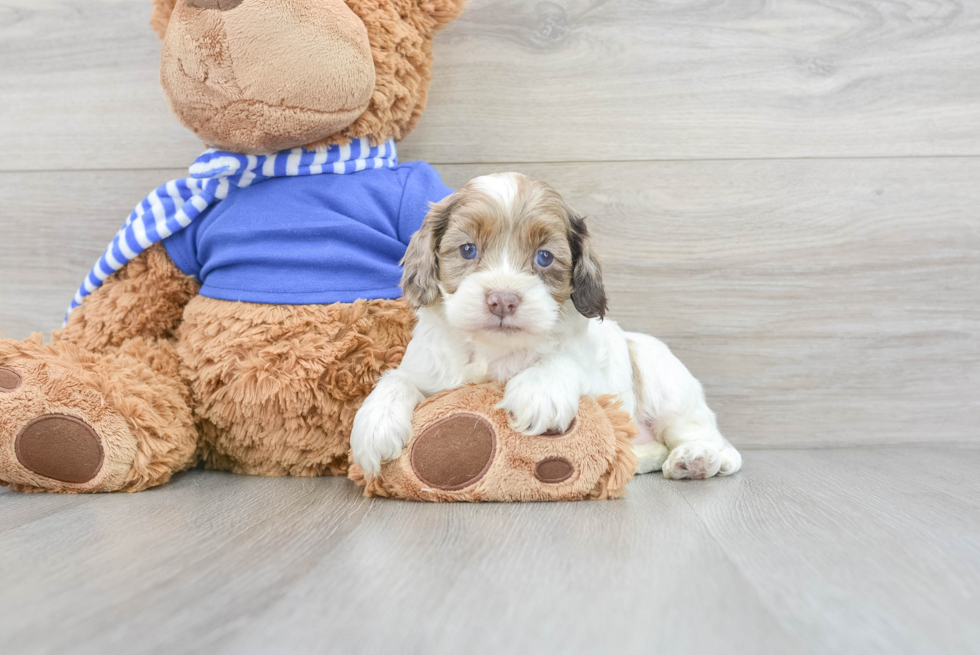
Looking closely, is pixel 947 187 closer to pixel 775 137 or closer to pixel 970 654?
pixel 775 137

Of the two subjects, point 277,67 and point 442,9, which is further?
point 442,9

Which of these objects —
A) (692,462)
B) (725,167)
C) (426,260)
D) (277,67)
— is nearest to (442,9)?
(277,67)

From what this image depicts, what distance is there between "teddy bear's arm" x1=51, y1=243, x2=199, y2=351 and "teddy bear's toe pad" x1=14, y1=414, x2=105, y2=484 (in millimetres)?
413

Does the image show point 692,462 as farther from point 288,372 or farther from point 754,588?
point 288,372

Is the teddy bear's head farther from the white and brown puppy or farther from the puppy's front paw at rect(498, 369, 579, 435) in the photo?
the puppy's front paw at rect(498, 369, 579, 435)

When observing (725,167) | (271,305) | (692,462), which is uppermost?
(725,167)

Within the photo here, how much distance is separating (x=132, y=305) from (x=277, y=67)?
0.83 m

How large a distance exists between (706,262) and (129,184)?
2.04 meters

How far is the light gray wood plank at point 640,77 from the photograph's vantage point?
241 centimetres

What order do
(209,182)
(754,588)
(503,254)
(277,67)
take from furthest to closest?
(209,182) < (277,67) < (503,254) < (754,588)

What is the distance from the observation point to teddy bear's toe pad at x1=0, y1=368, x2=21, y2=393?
5.55ft

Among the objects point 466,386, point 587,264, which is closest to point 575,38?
point 587,264

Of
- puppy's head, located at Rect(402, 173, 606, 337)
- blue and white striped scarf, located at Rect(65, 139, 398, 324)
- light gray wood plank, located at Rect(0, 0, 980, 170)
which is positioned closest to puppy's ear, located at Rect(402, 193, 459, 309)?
puppy's head, located at Rect(402, 173, 606, 337)

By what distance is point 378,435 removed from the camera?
161 cm
